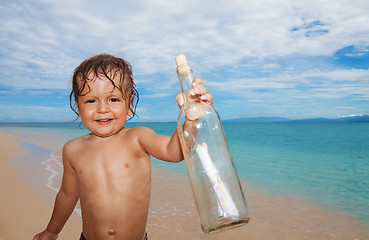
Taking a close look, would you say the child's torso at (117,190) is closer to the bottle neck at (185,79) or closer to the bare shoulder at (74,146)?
the bare shoulder at (74,146)

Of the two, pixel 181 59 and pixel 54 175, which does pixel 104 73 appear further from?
pixel 54 175

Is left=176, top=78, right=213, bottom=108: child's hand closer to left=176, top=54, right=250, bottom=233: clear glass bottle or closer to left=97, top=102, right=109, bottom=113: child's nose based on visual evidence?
left=176, top=54, right=250, bottom=233: clear glass bottle

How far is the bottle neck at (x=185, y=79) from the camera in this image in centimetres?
123

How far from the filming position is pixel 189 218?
160 inches

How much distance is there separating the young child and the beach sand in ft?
5.65

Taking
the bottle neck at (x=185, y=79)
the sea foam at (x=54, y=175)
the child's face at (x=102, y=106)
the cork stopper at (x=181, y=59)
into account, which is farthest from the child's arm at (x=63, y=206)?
the sea foam at (x=54, y=175)

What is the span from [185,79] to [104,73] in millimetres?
689

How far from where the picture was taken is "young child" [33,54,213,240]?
179 centimetres

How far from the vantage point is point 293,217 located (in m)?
4.30

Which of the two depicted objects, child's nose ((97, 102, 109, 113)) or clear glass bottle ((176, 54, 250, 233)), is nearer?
clear glass bottle ((176, 54, 250, 233))

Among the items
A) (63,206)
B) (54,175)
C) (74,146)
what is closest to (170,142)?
(74,146)

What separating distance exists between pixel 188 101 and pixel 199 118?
12cm

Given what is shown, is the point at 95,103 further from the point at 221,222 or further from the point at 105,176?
the point at 221,222

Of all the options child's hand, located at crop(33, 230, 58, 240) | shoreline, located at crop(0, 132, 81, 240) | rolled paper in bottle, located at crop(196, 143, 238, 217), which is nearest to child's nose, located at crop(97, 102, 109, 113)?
rolled paper in bottle, located at crop(196, 143, 238, 217)
